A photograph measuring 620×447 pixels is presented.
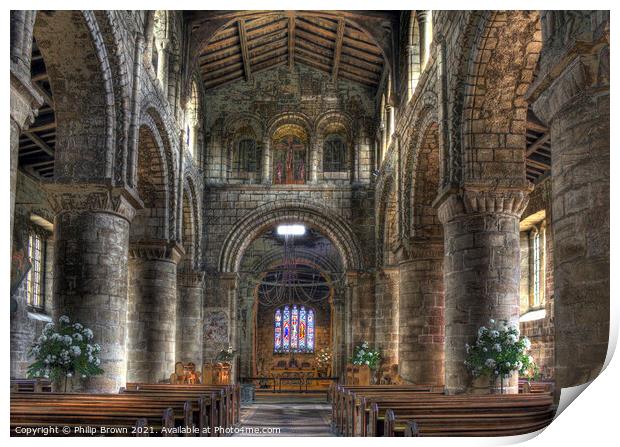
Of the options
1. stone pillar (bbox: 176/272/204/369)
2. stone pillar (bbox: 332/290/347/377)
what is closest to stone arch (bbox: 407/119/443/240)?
stone pillar (bbox: 176/272/204/369)

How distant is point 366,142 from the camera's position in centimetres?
2670

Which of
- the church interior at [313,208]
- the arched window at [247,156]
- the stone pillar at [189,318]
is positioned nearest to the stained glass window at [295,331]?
the church interior at [313,208]

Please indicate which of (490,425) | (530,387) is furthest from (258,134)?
(490,425)

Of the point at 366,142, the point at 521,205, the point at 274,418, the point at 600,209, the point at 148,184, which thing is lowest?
the point at 274,418

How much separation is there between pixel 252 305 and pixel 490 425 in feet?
88.5

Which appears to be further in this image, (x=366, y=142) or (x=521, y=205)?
(x=366, y=142)

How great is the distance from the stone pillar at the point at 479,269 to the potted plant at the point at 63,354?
5.49m

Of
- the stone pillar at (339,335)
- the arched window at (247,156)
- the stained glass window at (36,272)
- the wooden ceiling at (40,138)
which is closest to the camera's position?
the wooden ceiling at (40,138)

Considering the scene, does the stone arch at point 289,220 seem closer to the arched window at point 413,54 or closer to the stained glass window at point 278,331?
the arched window at point 413,54

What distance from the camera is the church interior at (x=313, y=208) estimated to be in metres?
7.46

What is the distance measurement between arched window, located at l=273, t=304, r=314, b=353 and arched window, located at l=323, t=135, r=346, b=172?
46.1 feet

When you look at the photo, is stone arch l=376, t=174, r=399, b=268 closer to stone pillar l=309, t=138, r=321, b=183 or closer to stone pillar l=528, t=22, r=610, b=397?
stone pillar l=309, t=138, r=321, b=183

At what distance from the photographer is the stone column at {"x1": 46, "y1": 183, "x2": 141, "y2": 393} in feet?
41.9
